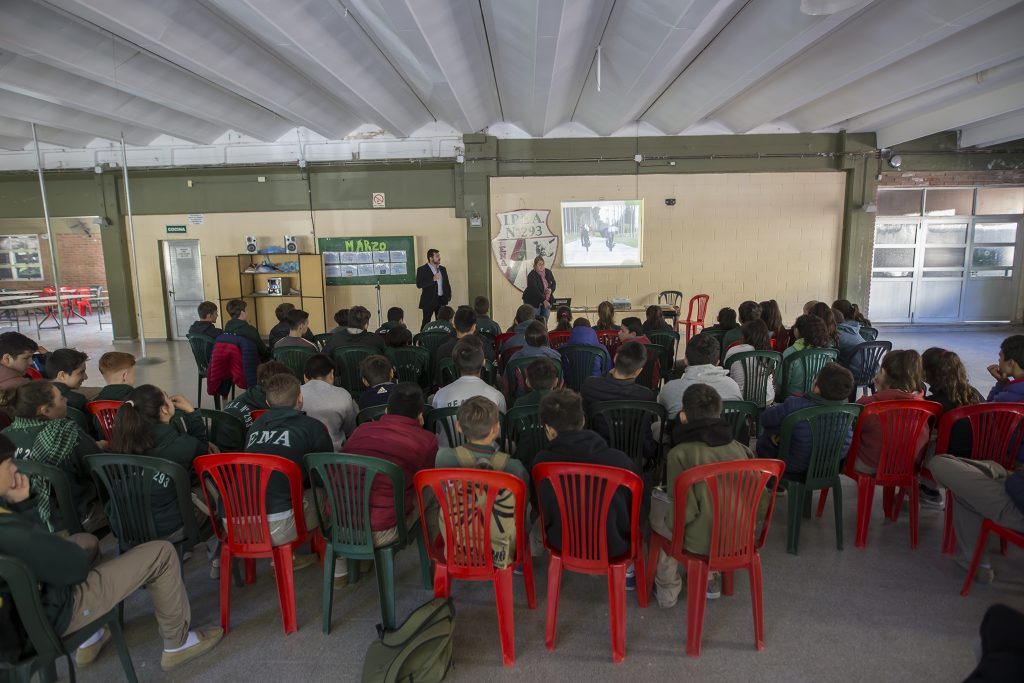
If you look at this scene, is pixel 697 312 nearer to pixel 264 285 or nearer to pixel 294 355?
pixel 294 355

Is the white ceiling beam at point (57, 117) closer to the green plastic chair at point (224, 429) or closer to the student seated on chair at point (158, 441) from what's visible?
the green plastic chair at point (224, 429)

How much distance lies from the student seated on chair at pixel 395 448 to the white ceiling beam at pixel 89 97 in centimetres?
632

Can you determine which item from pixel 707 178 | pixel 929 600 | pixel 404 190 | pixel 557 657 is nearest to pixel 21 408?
pixel 557 657

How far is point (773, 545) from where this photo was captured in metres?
2.89

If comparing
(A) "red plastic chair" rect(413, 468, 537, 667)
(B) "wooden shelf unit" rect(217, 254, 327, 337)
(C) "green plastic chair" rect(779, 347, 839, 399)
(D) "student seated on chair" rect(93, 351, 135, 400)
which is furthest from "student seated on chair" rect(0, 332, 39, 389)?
A: (B) "wooden shelf unit" rect(217, 254, 327, 337)

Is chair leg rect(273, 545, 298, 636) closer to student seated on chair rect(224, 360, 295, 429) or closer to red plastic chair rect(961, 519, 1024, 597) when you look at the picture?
student seated on chair rect(224, 360, 295, 429)

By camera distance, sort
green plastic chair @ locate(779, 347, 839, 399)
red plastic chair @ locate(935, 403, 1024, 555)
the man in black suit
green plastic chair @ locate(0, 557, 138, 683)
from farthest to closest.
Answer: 1. the man in black suit
2. green plastic chair @ locate(779, 347, 839, 399)
3. red plastic chair @ locate(935, 403, 1024, 555)
4. green plastic chair @ locate(0, 557, 138, 683)

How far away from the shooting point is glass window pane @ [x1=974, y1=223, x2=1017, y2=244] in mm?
9680

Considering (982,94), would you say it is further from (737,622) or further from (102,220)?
(102,220)

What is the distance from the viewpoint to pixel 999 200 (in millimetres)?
9602

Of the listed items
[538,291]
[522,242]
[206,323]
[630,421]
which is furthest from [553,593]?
[522,242]

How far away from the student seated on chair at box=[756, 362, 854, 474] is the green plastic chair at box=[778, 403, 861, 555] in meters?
0.02

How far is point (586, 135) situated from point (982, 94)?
17.1ft

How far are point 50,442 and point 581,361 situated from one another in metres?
3.23
